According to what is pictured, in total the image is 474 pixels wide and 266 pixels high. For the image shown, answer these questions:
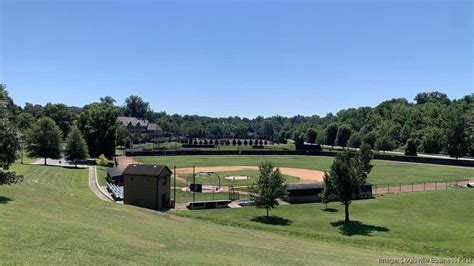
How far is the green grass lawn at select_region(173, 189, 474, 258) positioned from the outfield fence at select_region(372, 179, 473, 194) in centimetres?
602

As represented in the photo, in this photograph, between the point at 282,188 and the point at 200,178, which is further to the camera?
the point at 200,178

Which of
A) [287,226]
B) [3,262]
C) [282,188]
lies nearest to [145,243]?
[3,262]

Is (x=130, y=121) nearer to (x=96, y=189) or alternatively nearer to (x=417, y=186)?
Result: (x=96, y=189)

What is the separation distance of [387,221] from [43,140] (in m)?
63.0

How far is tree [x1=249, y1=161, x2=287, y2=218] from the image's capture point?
39312mm

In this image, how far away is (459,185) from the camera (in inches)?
2373

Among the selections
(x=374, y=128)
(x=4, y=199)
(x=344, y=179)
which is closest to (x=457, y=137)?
(x=374, y=128)

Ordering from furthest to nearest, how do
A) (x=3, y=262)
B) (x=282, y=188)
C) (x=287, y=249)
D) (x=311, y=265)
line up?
1. (x=282, y=188)
2. (x=287, y=249)
3. (x=311, y=265)
4. (x=3, y=262)

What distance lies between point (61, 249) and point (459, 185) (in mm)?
59766

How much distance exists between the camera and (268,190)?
39.5 meters

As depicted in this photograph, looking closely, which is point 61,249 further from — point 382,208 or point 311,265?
point 382,208

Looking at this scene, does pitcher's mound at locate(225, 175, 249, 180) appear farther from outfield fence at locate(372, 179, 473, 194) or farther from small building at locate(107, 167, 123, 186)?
outfield fence at locate(372, 179, 473, 194)

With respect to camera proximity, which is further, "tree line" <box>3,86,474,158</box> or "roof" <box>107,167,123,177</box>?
"tree line" <box>3,86,474,158</box>

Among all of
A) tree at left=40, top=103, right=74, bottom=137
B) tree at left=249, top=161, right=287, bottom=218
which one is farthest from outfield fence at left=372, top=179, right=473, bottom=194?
tree at left=40, top=103, right=74, bottom=137
